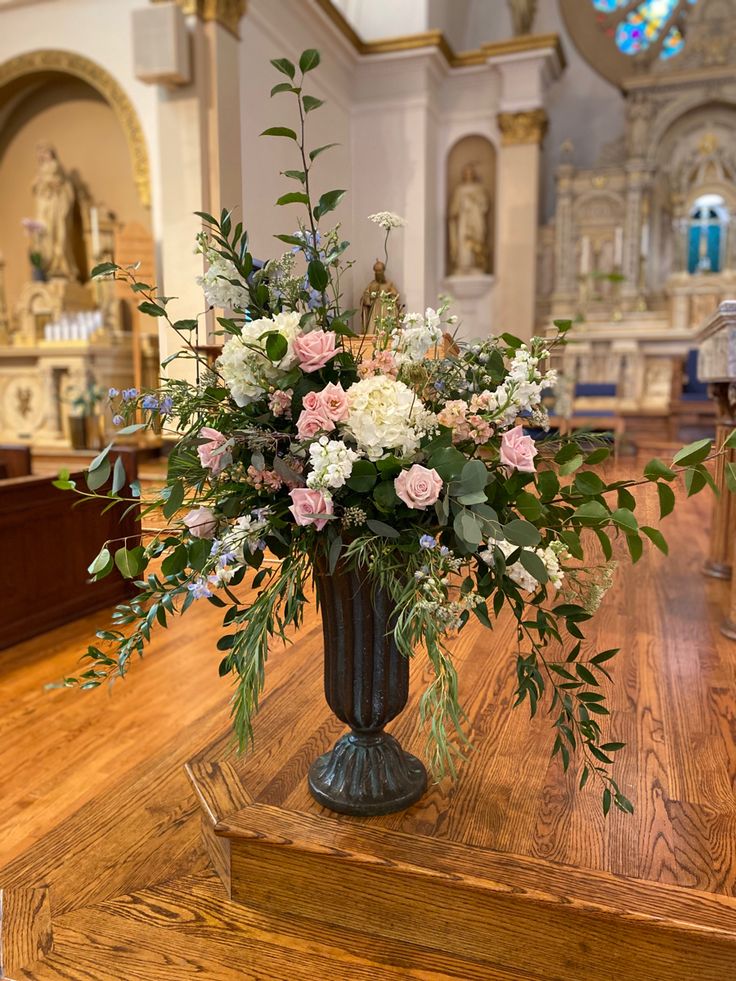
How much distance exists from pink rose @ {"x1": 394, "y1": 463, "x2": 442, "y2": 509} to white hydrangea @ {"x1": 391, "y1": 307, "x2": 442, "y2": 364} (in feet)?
0.73

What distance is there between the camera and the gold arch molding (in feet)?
23.7

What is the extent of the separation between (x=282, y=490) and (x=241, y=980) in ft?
2.79

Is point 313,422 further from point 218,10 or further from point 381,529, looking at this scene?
point 218,10

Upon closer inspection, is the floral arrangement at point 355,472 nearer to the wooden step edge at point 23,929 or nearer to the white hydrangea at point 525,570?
the white hydrangea at point 525,570

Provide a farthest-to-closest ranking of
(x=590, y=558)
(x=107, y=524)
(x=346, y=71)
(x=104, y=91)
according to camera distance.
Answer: (x=104, y=91) < (x=346, y=71) < (x=107, y=524) < (x=590, y=558)

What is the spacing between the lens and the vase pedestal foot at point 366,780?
1.54m

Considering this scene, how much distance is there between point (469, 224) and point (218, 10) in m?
4.42

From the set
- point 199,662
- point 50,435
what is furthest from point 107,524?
point 50,435

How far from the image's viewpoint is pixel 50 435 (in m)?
7.43

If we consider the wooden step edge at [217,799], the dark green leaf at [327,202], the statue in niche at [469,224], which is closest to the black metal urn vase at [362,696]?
the wooden step edge at [217,799]

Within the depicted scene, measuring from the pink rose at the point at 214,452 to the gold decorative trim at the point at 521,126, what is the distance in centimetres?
924

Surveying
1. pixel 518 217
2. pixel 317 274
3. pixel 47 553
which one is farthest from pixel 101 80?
pixel 317 274

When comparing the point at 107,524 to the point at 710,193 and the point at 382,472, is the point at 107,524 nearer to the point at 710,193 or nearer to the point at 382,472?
the point at 382,472

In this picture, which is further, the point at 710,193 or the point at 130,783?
the point at 710,193
